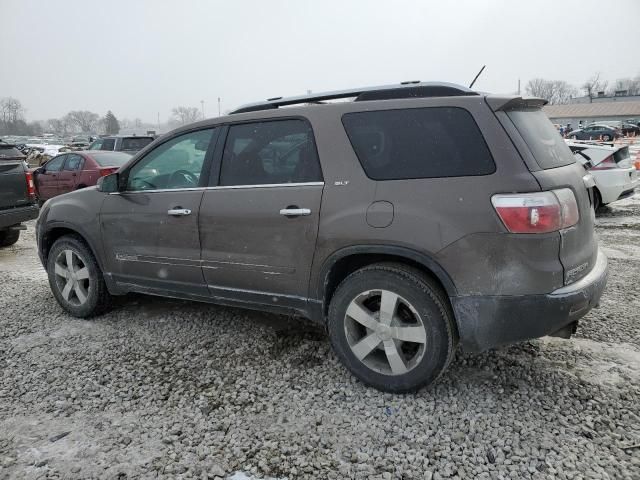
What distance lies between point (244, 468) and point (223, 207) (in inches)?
69.8

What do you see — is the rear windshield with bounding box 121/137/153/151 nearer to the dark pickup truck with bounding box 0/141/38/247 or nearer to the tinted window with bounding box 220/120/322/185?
the dark pickup truck with bounding box 0/141/38/247

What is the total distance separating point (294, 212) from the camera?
3152 mm

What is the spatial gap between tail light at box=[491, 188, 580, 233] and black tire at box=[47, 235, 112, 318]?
353 centimetres

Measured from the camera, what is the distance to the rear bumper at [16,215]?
729 centimetres

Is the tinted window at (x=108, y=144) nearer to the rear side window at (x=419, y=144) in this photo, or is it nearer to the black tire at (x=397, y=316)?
the rear side window at (x=419, y=144)

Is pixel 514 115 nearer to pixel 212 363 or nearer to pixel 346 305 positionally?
pixel 346 305

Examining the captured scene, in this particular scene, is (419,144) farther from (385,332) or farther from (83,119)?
(83,119)

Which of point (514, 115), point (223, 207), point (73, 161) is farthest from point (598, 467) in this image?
point (73, 161)

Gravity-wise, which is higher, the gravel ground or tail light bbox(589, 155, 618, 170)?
tail light bbox(589, 155, 618, 170)

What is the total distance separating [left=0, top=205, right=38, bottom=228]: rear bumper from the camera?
729 cm

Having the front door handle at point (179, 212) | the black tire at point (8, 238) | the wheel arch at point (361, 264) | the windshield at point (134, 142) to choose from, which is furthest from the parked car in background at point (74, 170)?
the wheel arch at point (361, 264)

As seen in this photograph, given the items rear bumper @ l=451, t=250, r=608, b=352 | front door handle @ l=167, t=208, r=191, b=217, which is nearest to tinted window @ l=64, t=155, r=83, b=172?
front door handle @ l=167, t=208, r=191, b=217

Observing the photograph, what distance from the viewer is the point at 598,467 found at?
7.64 ft

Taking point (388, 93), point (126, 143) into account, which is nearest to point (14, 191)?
point (388, 93)
